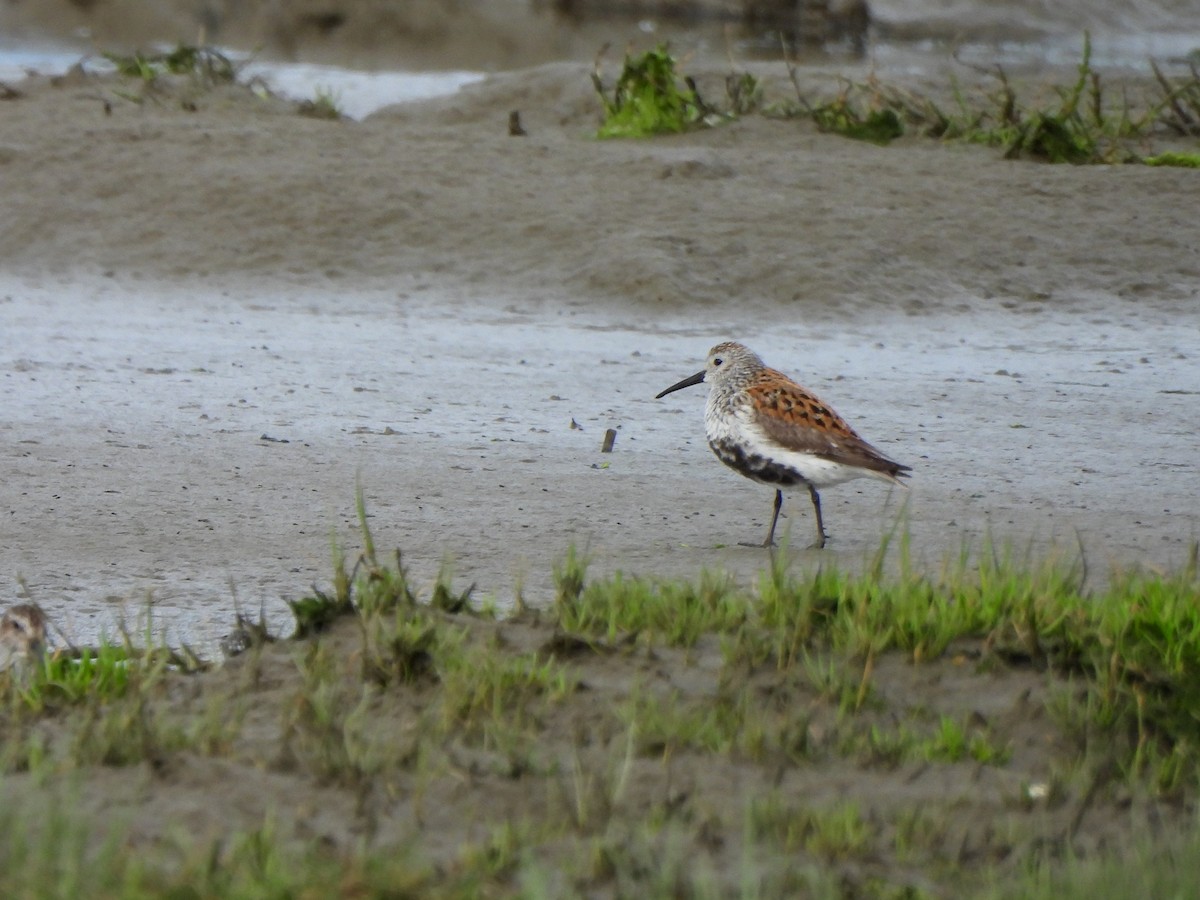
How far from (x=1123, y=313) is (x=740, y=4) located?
19.7 meters

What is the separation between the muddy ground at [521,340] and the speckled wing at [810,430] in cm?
34

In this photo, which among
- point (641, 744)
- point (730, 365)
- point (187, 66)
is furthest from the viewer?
point (187, 66)

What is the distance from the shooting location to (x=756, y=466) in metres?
6.53

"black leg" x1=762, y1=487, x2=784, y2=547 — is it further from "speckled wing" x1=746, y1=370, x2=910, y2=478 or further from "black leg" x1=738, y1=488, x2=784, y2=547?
"speckled wing" x1=746, y1=370, x2=910, y2=478

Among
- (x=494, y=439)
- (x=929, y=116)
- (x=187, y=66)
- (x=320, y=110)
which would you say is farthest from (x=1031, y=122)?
(x=187, y=66)

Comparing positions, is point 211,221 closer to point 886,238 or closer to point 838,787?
point 886,238

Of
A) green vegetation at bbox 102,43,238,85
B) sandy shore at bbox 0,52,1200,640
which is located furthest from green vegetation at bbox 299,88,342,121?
green vegetation at bbox 102,43,238,85

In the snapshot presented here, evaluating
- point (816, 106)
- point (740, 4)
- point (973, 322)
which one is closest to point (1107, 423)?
point (973, 322)

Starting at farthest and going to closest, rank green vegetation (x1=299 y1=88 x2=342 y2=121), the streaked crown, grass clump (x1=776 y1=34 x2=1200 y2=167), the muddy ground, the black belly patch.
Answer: green vegetation (x1=299 y1=88 x2=342 y2=121)
grass clump (x1=776 y1=34 x2=1200 y2=167)
the streaked crown
the muddy ground
the black belly patch

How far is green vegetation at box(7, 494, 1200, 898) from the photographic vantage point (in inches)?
136

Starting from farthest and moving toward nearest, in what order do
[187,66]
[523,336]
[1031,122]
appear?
[187,66]
[1031,122]
[523,336]

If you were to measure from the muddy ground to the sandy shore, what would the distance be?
31mm

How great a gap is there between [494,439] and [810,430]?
7.09ft

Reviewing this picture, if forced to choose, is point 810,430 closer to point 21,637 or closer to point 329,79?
point 21,637
